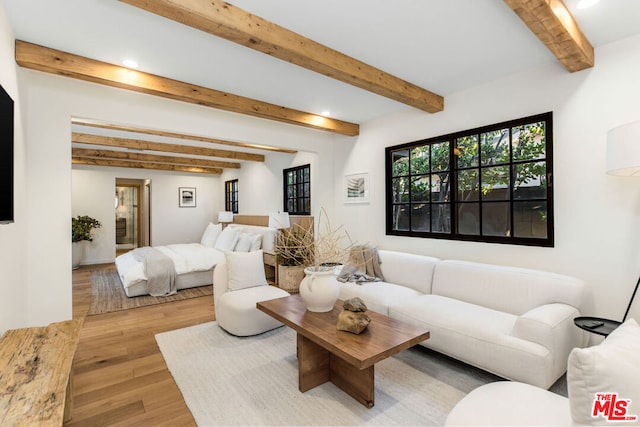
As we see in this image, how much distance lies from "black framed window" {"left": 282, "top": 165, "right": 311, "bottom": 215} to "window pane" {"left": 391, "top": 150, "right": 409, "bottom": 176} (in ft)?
6.16

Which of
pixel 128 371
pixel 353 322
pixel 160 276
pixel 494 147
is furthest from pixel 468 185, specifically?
pixel 160 276

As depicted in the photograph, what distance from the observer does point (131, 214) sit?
9531 mm

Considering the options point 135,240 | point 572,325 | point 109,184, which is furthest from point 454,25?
point 135,240

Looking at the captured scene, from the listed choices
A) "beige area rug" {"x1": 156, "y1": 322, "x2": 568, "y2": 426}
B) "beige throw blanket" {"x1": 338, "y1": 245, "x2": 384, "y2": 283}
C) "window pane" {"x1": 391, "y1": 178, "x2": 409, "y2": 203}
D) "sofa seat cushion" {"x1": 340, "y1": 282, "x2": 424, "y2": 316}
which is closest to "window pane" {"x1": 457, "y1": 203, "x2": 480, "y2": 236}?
"window pane" {"x1": 391, "y1": 178, "x2": 409, "y2": 203}

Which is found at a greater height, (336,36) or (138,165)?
(336,36)

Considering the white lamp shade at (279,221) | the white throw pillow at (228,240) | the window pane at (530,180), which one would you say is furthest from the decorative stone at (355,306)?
the white throw pillow at (228,240)

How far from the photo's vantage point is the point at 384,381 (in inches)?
91.7

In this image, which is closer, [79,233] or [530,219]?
[530,219]

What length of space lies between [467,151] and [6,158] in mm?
3840

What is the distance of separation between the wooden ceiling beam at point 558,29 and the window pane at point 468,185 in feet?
3.97

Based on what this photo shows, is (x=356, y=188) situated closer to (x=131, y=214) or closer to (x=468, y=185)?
(x=468, y=185)

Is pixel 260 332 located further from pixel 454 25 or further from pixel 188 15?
pixel 454 25

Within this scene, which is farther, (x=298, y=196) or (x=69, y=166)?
(x=298, y=196)

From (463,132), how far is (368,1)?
2040 mm
